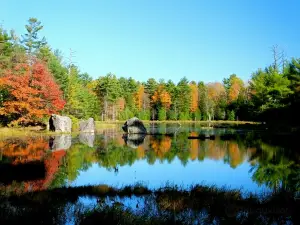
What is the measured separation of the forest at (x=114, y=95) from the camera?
37.8m

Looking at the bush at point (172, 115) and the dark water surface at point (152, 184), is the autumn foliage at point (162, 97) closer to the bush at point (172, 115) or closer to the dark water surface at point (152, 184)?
the bush at point (172, 115)

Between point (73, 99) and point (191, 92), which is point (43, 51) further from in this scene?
point (191, 92)

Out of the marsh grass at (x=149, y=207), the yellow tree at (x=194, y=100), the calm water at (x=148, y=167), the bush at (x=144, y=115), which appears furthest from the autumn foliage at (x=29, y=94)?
the yellow tree at (x=194, y=100)

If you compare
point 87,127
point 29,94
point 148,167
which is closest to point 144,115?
point 87,127

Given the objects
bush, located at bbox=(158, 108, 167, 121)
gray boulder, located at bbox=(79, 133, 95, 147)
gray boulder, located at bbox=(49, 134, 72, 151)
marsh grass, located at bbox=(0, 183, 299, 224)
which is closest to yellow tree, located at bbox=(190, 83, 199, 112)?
bush, located at bbox=(158, 108, 167, 121)

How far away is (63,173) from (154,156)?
26.3ft

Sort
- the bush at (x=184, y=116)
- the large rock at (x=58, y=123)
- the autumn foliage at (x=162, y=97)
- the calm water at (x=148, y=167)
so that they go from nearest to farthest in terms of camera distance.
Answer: the calm water at (x=148, y=167) < the large rock at (x=58, y=123) < the bush at (x=184, y=116) < the autumn foliage at (x=162, y=97)

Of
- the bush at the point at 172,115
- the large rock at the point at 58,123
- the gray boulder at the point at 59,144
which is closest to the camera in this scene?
the gray boulder at the point at 59,144

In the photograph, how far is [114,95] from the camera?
78875 mm

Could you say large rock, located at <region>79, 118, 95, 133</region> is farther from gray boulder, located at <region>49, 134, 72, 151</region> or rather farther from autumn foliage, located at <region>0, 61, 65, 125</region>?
gray boulder, located at <region>49, 134, 72, 151</region>

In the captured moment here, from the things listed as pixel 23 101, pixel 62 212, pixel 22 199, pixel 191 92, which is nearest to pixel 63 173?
pixel 22 199

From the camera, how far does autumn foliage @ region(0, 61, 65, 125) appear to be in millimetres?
36094

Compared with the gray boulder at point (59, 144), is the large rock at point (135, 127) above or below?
above

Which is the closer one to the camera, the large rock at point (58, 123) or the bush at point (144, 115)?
the large rock at point (58, 123)
